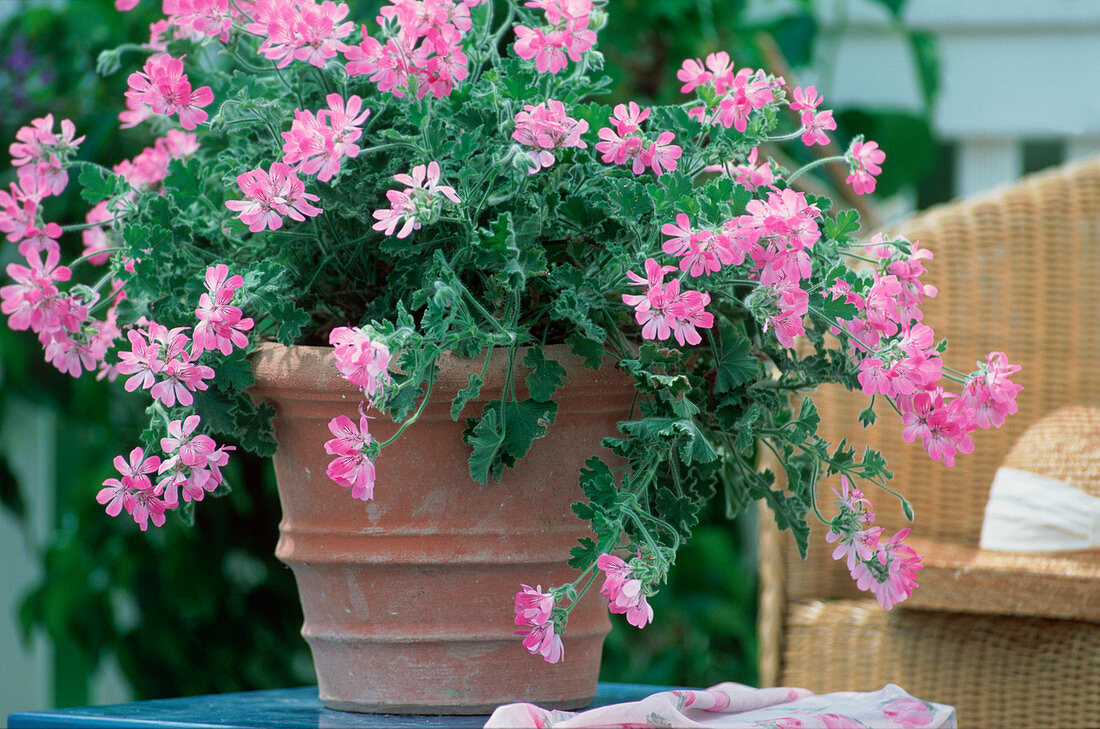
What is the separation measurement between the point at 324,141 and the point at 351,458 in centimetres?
19

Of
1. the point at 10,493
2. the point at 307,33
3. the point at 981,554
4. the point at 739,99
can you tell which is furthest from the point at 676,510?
the point at 10,493

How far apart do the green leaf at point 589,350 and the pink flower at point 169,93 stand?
30cm

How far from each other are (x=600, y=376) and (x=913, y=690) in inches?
28.4

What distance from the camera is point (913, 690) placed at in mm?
1280

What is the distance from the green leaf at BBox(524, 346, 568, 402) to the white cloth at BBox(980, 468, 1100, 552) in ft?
2.51

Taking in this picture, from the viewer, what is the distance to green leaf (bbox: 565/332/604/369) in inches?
29.1

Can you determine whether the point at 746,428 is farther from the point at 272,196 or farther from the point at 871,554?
the point at 272,196

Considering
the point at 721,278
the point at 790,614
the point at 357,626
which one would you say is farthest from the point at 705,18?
the point at 357,626

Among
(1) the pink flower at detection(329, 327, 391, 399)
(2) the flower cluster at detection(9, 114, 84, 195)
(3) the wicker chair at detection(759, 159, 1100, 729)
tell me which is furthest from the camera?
(3) the wicker chair at detection(759, 159, 1100, 729)

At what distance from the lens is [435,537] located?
2.55 feet

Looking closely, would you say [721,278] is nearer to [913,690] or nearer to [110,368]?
[110,368]

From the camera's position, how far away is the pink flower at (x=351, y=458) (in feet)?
2.15

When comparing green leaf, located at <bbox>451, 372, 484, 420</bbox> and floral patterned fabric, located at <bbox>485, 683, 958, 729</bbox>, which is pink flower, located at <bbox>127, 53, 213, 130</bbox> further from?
floral patterned fabric, located at <bbox>485, 683, 958, 729</bbox>

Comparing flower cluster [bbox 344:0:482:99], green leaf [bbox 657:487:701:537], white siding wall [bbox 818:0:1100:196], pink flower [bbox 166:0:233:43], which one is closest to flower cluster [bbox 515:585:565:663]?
green leaf [bbox 657:487:701:537]
